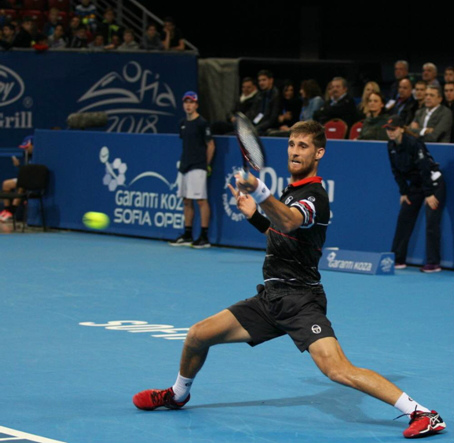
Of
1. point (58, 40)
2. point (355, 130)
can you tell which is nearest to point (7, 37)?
point (58, 40)

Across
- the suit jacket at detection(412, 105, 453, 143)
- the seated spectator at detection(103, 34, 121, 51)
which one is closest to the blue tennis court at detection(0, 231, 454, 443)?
the suit jacket at detection(412, 105, 453, 143)

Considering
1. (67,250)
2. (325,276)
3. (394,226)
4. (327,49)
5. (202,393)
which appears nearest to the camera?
→ (202,393)

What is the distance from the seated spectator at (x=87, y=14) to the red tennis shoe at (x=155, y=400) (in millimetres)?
19155

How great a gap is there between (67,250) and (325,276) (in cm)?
444

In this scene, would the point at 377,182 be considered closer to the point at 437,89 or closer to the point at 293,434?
the point at 437,89

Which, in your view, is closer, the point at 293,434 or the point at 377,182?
the point at 293,434

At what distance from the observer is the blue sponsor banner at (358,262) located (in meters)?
13.4

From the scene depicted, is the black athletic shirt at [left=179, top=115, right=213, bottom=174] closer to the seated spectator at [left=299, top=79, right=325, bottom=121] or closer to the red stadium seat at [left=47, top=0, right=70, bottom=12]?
the seated spectator at [left=299, top=79, right=325, bottom=121]

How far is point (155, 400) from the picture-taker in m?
6.59

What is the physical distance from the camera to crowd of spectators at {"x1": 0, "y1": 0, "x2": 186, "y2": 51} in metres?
22.5

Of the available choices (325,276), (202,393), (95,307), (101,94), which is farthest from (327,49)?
(202,393)

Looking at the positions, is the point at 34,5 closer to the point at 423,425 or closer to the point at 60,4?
the point at 60,4

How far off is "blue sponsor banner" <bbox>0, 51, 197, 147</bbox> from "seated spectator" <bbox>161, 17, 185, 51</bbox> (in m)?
0.48

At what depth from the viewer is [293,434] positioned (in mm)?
6117
